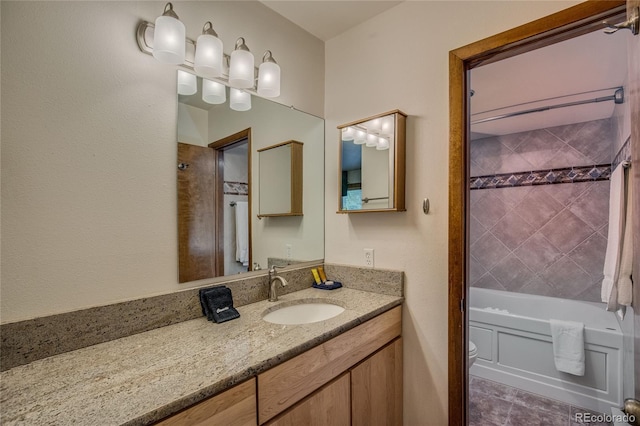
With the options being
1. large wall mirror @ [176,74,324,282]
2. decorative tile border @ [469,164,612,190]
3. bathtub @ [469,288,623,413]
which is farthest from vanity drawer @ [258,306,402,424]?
decorative tile border @ [469,164,612,190]

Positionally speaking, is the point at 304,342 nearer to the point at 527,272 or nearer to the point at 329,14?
the point at 329,14

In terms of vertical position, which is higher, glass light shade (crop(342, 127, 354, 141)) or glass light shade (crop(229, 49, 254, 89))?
glass light shade (crop(229, 49, 254, 89))

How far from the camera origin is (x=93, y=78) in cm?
104

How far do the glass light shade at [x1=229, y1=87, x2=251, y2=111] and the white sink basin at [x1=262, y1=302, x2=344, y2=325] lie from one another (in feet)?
3.47

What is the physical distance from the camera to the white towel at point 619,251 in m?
1.73

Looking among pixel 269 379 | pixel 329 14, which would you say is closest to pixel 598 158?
pixel 329 14

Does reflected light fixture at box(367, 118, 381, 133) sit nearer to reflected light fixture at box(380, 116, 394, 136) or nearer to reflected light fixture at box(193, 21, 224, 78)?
reflected light fixture at box(380, 116, 394, 136)

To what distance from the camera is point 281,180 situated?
1.77 metres

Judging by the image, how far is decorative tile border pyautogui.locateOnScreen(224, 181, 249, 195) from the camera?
147 centimetres

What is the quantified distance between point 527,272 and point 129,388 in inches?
137

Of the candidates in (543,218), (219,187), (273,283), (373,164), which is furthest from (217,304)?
(543,218)

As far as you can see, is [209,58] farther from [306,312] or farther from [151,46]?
[306,312]

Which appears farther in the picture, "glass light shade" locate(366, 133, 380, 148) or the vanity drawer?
"glass light shade" locate(366, 133, 380, 148)

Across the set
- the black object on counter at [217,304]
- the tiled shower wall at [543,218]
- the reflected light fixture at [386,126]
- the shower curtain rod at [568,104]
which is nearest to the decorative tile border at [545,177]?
the tiled shower wall at [543,218]
